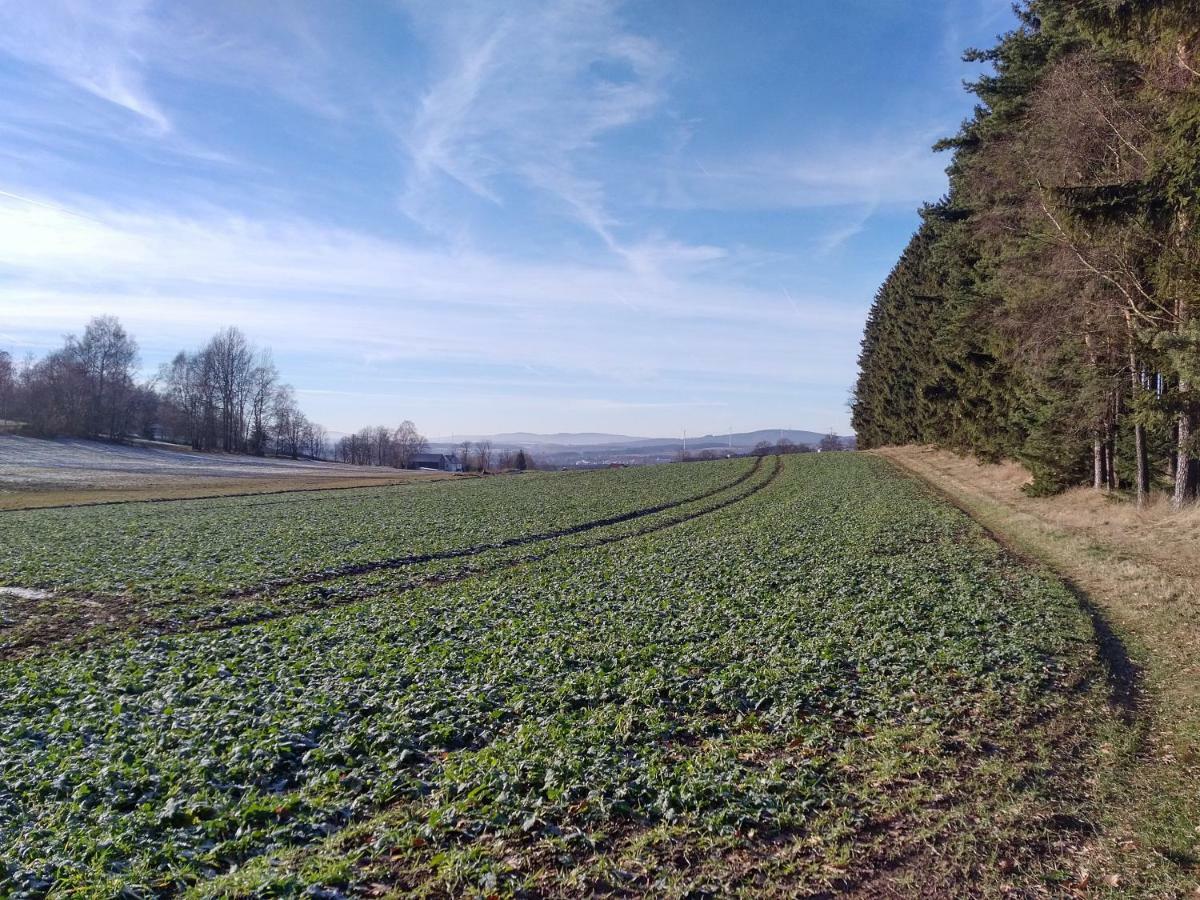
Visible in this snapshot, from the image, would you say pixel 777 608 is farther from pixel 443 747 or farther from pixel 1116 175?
pixel 1116 175

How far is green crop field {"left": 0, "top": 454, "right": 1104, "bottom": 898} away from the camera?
18.1ft

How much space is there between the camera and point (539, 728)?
314 inches

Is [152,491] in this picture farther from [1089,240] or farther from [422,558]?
[1089,240]

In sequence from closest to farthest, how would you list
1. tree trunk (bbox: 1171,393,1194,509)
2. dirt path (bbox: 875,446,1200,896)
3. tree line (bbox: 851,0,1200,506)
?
dirt path (bbox: 875,446,1200,896)
tree line (bbox: 851,0,1200,506)
tree trunk (bbox: 1171,393,1194,509)

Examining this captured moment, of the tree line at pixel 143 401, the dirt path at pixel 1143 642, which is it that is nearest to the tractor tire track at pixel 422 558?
the dirt path at pixel 1143 642

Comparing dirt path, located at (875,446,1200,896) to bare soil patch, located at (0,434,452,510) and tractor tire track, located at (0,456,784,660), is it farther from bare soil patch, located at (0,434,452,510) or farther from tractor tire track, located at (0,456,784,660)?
bare soil patch, located at (0,434,452,510)

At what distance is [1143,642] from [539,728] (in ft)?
33.2

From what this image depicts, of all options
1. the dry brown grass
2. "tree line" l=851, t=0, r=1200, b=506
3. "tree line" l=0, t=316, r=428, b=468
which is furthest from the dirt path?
"tree line" l=0, t=316, r=428, b=468

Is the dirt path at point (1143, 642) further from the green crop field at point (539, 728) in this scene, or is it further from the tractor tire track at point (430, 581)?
the tractor tire track at point (430, 581)

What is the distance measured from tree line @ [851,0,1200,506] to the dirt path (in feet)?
7.33

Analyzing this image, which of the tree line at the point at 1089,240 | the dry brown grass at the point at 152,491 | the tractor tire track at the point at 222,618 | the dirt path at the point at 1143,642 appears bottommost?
the tractor tire track at the point at 222,618

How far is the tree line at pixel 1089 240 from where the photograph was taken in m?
14.0

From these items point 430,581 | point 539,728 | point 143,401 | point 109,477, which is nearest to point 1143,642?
point 539,728

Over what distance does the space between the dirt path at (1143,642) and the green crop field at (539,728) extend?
0.49m
